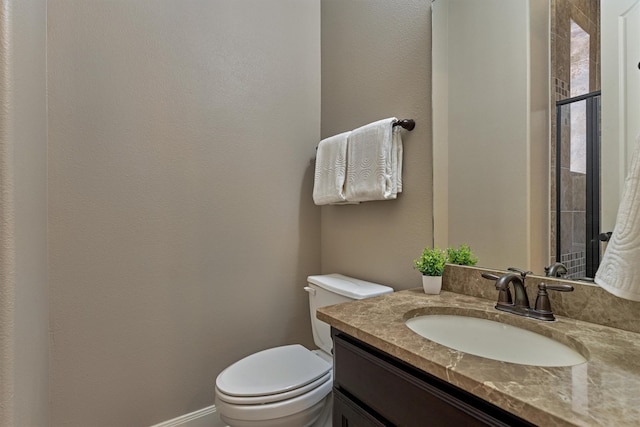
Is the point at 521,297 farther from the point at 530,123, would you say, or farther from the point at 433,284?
the point at 530,123

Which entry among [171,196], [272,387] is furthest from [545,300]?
[171,196]

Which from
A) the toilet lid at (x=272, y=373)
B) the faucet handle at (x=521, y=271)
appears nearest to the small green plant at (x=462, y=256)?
→ the faucet handle at (x=521, y=271)

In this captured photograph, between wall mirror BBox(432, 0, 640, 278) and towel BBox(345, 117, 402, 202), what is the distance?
0.57ft

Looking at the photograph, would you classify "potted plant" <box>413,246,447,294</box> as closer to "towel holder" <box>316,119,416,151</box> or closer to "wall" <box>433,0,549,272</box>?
"wall" <box>433,0,549,272</box>

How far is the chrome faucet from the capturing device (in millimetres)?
822

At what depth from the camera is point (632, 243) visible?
62cm

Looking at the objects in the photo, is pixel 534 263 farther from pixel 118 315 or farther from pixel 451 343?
pixel 118 315

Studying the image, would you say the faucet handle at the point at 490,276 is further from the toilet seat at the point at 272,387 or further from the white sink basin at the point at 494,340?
the toilet seat at the point at 272,387

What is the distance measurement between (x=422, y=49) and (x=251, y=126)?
91cm

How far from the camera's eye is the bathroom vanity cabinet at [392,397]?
0.55 metres

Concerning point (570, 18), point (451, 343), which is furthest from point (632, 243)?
point (570, 18)

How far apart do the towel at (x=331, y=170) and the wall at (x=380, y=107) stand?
0.46 ft

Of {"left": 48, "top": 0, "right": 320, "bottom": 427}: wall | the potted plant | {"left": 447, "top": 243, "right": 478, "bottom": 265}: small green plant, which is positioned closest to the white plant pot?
the potted plant

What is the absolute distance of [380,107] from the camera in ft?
4.83
